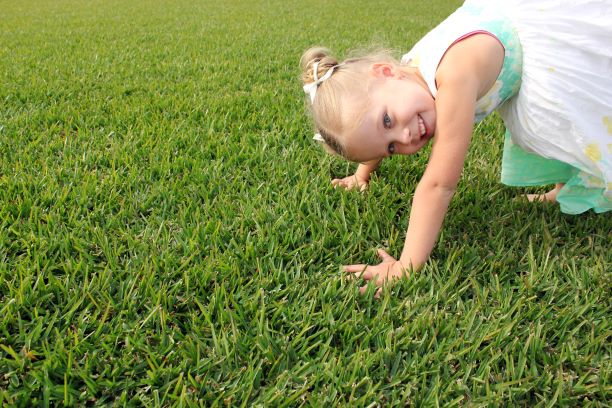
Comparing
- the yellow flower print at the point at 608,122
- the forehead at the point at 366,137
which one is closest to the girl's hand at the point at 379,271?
the forehead at the point at 366,137

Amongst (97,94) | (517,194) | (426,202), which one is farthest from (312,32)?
(426,202)

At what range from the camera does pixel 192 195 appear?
201 centimetres

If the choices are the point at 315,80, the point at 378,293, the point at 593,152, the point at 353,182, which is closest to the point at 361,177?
the point at 353,182

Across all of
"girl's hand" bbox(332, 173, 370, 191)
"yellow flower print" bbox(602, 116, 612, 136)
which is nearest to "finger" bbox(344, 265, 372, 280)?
"girl's hand" bbox(332, 173, 370, 191)

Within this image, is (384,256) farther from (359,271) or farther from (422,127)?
(422,127)

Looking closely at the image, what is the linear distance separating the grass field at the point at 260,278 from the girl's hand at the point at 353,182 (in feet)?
0.20

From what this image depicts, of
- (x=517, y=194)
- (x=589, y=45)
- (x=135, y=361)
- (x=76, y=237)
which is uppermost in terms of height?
(x=589, y=45)

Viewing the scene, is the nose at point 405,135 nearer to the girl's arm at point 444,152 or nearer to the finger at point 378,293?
the girl's arm at point 444,152

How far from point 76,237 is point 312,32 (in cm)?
551

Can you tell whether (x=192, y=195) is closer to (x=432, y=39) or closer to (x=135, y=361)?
(x=135, y=361)

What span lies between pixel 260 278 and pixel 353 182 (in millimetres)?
793

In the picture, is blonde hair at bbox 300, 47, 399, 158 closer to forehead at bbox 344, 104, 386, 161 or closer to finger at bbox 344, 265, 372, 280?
forehead at bbox 344, 104, 386, 161

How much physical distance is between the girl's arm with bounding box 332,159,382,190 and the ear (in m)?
0.47

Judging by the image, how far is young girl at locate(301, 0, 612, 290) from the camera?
1562mm
